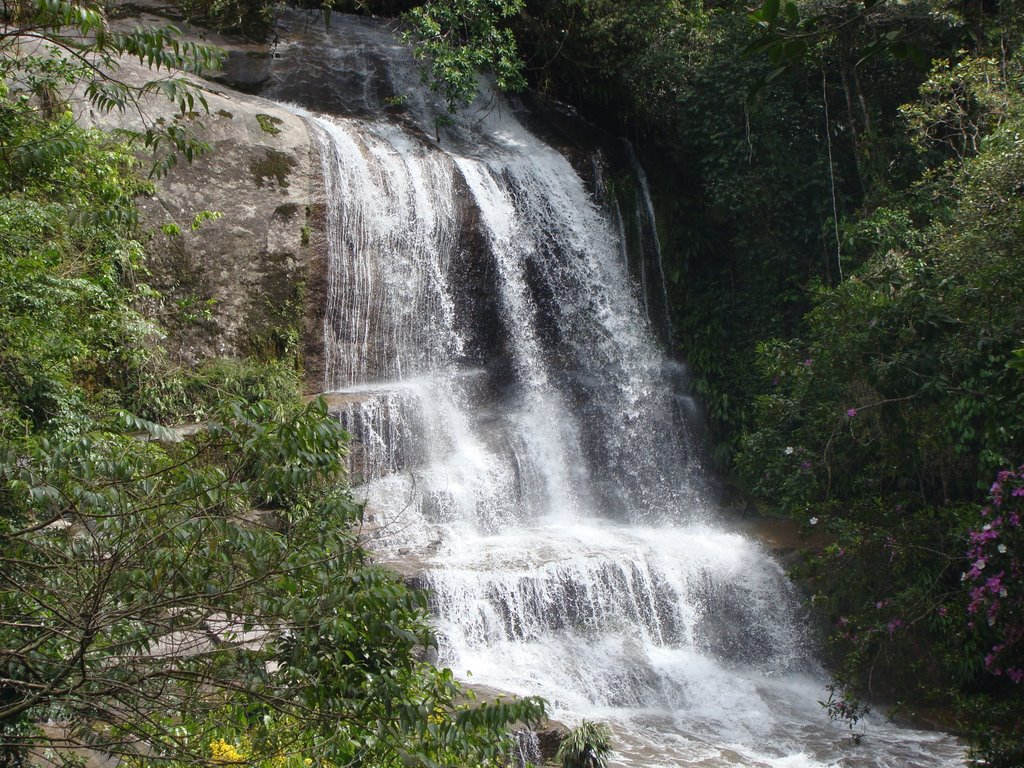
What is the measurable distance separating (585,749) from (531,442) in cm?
675

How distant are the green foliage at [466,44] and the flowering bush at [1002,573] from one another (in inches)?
391

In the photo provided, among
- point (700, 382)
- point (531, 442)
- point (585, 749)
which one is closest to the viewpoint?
point (585, 749)

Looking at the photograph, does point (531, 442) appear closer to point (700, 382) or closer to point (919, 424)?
point (700, 382)

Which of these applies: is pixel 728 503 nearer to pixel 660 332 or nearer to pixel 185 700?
pixel 660 332

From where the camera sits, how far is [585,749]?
6.70 metres

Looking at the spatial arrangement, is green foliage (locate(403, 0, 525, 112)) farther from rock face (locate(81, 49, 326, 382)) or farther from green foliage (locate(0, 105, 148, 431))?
green foliage (locate(0, 105, 148, 431))

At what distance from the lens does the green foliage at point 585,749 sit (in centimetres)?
671

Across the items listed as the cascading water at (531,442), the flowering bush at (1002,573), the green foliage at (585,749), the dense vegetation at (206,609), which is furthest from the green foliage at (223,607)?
the flowering bush at (1002,573)

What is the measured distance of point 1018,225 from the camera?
26.2ft

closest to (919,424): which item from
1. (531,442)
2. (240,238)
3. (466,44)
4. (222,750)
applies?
(531,442)

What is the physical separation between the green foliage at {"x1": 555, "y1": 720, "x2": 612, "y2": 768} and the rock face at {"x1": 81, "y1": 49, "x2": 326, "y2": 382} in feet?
23.4

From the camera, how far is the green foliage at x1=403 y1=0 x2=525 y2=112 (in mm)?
14484

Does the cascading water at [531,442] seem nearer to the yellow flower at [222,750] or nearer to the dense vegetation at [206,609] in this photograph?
the yellow flower at [222,750]

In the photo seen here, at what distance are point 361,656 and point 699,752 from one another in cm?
574
